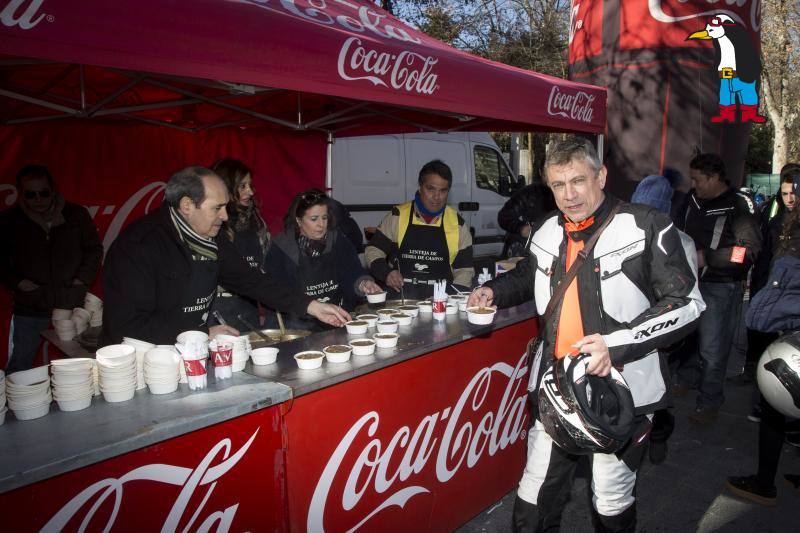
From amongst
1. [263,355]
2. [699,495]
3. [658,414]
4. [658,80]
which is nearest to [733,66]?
[658,80]

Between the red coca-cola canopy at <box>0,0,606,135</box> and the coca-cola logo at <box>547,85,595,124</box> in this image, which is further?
the coca-cola logo at <box>547,85,595,124</box>

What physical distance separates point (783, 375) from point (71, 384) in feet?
10.3

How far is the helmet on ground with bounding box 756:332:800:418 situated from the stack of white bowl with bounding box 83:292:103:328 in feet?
14.1

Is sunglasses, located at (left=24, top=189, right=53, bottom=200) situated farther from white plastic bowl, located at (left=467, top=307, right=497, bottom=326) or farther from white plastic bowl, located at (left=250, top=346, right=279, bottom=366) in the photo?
white plastic bowl, located at (left=467, top=307, right=497, bottom=326)

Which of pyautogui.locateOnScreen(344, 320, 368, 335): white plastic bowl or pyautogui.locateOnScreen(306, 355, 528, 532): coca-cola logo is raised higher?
pyautogui.locateOnScreen(344, 320, 368, 335): white plastic bowl

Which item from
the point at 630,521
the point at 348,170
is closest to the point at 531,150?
the point at 348,170

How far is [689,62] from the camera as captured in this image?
21.4 ft

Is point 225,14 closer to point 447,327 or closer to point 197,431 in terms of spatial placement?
point 197,431

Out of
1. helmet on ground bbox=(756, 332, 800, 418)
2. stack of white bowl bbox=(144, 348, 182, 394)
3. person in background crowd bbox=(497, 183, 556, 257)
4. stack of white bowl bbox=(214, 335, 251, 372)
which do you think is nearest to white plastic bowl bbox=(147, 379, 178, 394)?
stack of white bowl bbox=(144, 348, 182, 394)

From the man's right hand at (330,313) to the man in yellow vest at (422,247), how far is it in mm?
1088

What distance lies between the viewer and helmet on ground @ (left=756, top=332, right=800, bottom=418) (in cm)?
262

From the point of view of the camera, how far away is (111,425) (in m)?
1.79

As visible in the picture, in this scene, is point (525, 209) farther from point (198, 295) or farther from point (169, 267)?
point (169, 267)

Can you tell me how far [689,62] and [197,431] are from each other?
22.9 ft
